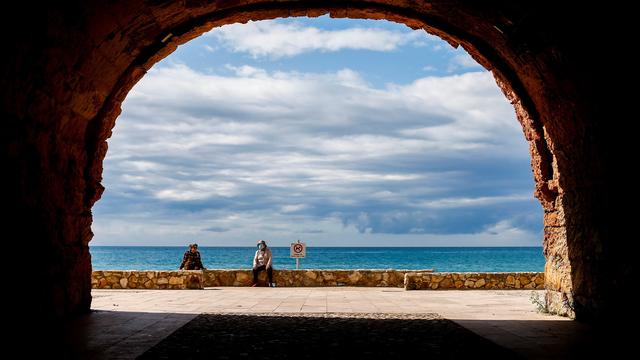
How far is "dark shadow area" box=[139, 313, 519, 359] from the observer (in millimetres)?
6477

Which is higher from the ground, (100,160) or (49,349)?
(100,160)

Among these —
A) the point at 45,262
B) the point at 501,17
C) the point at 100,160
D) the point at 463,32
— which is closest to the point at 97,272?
the point at 100,160

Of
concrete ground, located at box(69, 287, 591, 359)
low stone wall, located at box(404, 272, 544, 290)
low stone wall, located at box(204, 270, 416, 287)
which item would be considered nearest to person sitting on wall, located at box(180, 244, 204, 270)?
low stone wall, located at box(204, 270, 416, 287)

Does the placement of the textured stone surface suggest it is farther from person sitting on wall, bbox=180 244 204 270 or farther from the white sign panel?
the white sign panel

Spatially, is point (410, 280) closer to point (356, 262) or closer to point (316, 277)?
point (316, 277)

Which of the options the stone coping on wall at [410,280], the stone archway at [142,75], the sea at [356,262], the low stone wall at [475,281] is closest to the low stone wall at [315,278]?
the stone coping on wall at [410,280]

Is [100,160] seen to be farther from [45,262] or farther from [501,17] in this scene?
[501,17]

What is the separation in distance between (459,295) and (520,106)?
5958 millimetres

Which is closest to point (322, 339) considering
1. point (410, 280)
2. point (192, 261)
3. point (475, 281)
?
point (410, 280)

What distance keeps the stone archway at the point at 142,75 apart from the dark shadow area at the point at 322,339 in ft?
6.76

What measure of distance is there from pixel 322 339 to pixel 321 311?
3.39 metres

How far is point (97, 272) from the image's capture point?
17.3 m

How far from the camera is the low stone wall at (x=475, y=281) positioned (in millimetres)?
17391

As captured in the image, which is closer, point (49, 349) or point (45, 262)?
point (49, 349)
